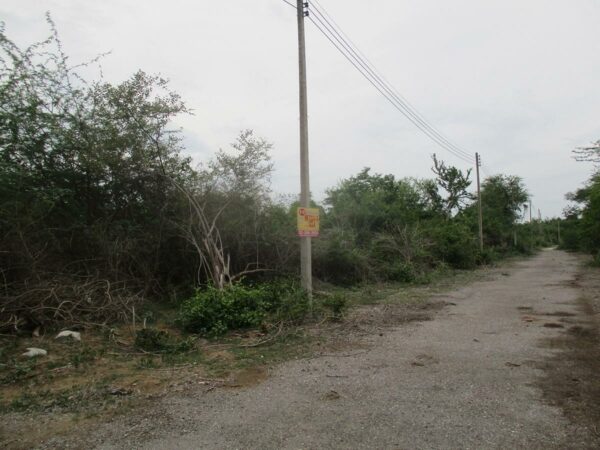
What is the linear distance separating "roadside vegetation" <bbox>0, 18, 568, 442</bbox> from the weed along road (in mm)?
880

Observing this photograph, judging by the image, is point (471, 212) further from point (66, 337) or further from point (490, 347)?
point (66, 337)

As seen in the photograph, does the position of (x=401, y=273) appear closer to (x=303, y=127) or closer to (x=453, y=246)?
(x=453, y=246)

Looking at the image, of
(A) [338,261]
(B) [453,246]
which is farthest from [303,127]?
(B) [453,246]

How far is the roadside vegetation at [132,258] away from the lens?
619 centimetres

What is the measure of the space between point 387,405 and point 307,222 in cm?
538

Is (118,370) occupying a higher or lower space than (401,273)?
lower

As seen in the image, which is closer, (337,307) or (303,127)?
(337,307)

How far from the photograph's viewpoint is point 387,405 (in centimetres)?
423

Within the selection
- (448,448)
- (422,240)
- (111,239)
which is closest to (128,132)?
(111,239)

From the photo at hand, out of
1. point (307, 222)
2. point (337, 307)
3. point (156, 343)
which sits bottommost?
point (156, 343)

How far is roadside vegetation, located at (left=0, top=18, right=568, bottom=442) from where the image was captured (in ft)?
20.3

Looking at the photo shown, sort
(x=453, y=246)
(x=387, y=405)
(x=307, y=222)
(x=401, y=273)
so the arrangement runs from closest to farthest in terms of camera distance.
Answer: (x=387, y=405) < (x=307, y=222) < (x=401, y=273) < (x=453, y=246)

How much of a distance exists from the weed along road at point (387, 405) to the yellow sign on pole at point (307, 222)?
9.74 feet

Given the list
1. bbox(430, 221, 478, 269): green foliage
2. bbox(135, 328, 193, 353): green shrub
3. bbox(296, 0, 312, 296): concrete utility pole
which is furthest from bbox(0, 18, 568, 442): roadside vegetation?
bbox(430, 221, 478, 269): green foliage
